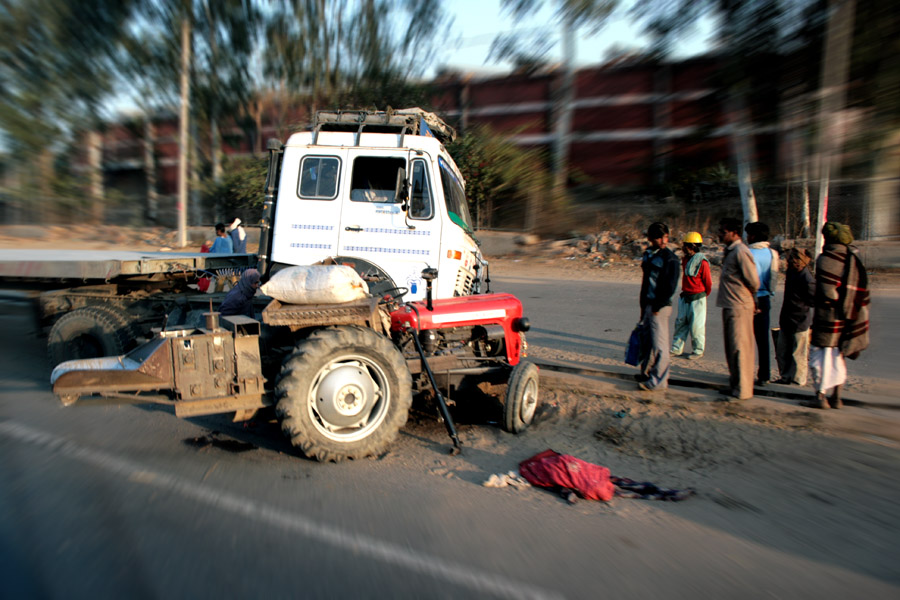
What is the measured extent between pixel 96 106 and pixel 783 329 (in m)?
7.61

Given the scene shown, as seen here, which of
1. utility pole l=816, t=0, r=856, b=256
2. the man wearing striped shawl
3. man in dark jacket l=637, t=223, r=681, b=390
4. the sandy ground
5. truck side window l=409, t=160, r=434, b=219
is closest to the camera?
utility pole l=816, t=0, r=856, b=256

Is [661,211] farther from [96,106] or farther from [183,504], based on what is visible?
[96,106]

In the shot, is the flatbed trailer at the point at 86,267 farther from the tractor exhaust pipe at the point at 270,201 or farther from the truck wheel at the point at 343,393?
the truck wheel at the point at 343,393

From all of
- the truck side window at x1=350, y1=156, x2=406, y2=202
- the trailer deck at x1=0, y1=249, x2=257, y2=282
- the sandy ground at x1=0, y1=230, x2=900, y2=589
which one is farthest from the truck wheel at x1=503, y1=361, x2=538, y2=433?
the trailer deck at x1=0, y1=249, x2=257, y2=282

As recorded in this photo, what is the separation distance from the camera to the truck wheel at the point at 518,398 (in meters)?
5.26

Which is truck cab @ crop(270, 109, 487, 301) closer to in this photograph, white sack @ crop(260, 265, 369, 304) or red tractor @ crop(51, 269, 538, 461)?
red tractor @ crop(51, 269, 538, 461)

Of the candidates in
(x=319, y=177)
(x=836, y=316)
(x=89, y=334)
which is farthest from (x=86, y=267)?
(x=836, y=316)

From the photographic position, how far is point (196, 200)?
22.2 metres

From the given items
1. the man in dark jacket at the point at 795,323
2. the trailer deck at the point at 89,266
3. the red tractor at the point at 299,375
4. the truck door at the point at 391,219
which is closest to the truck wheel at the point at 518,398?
the red tractor at the point at 299,375

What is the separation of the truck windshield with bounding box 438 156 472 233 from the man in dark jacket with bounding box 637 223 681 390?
2.12 meters

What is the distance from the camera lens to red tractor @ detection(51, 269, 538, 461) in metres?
4.54

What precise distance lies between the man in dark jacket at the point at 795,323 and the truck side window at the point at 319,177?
196 inches

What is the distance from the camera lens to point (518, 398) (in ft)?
17.3

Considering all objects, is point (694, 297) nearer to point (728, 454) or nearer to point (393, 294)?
point (728, 454)
